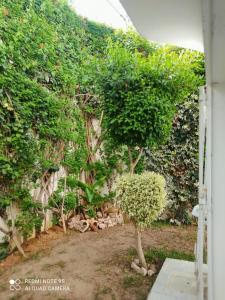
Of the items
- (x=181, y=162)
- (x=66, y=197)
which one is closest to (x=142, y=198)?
(x=66, y=197)

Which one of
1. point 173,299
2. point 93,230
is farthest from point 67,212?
point 173,299

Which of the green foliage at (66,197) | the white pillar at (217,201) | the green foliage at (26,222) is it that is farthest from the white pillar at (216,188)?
the green foliage at (66,197)

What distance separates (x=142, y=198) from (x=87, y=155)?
270 centimetres

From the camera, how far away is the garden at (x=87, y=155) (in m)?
3.23

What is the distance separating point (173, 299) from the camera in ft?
8.41

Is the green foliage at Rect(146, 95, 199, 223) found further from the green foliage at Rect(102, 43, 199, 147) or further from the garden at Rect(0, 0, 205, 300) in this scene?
the green foliage at Rect(102, 43, 199, 147)

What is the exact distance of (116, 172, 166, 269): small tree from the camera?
10.1 feet

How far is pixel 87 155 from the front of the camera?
5566 millimetres

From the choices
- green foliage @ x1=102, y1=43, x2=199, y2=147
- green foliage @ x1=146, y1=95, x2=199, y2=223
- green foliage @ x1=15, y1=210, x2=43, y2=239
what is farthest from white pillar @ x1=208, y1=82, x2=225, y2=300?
green foliage @ x1=146, y1=95, x2=199, y2=223

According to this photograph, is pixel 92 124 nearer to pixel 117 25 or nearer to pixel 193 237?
pixel 117 25

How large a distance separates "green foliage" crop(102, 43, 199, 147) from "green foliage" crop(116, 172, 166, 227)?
655 mm

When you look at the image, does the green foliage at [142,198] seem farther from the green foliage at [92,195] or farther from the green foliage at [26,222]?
the green foliage at [92,195]

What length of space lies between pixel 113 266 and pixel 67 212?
1.84m

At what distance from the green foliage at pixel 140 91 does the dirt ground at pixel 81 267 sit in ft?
6.02
